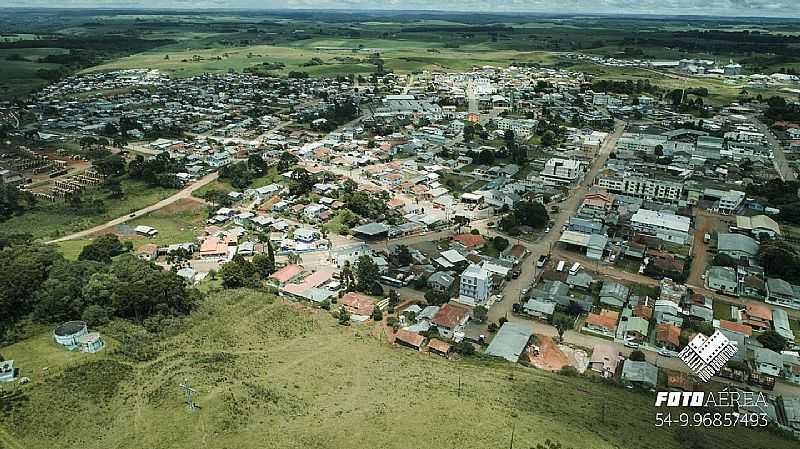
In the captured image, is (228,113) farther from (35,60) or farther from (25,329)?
(35,60)

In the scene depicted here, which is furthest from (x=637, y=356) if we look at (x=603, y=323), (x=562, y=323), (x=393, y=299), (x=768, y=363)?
(x=393, y=299)

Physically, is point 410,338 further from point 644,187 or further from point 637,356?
point 644,187

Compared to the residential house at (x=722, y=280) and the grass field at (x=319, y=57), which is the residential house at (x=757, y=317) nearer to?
the residential house at (x=722, y=280)

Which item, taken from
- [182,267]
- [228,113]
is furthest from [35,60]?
[182,267]

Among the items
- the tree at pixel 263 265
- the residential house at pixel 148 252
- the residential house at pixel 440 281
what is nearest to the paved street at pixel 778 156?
the residential house at pixel 440 281

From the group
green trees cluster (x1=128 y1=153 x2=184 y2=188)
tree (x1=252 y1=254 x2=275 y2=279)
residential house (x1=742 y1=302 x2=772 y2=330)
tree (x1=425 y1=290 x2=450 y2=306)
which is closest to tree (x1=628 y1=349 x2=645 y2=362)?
residential house (x1=742 y1=302 x2=772 y2=330)

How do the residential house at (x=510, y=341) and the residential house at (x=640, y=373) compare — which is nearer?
the residential house at (x=640, y=373)

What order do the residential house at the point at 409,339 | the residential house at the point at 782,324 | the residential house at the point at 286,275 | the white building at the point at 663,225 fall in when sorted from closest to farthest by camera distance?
the residential house at the point at 409,339
the residential house at the point at 782,324
the residential house at the point at 286,275
the white building at the point at 663,225
